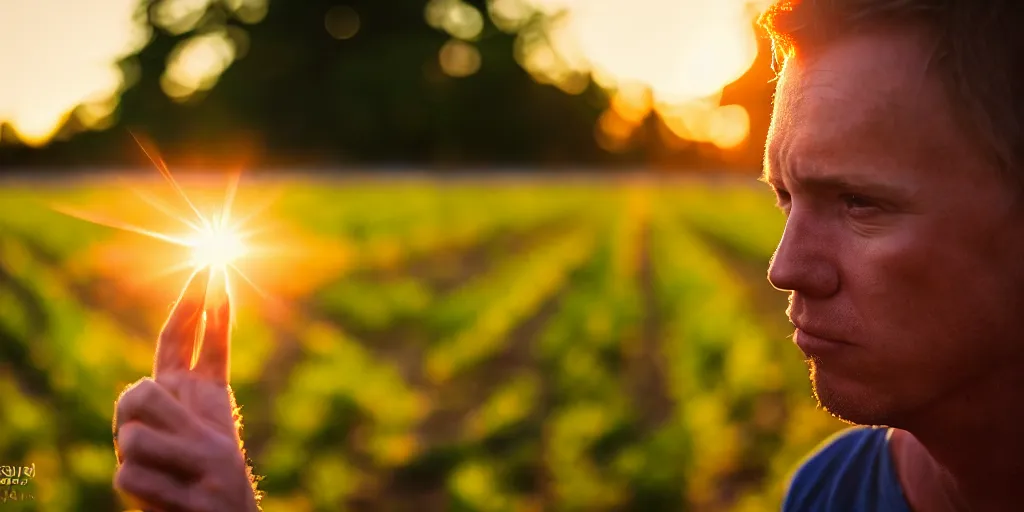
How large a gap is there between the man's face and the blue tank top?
45 cm

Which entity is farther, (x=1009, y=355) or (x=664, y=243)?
(x=664, y=243)

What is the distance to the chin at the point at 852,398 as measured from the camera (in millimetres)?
1191

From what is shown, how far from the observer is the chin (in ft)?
3.91

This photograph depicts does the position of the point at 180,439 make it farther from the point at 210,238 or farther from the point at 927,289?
the point at 927,289

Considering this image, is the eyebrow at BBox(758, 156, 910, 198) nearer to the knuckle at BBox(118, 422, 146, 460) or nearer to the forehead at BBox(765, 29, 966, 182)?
the forehead at BBox(765, 29, 966, 182)

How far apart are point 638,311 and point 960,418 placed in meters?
7.33

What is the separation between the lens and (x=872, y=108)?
1.11 m

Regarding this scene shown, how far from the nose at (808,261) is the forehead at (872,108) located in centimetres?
8

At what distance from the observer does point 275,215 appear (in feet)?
55.5

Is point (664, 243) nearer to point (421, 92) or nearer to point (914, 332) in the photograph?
point (914, 332)

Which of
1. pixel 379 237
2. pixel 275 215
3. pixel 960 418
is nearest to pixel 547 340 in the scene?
pixel 960 418

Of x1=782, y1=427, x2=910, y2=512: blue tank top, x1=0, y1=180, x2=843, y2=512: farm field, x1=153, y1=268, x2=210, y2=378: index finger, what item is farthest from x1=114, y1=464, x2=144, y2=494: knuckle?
x1=0, y1=180, x2=843, y2=512: farm field

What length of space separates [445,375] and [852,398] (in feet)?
18.9

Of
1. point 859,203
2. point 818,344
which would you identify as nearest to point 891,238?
point 859,203
